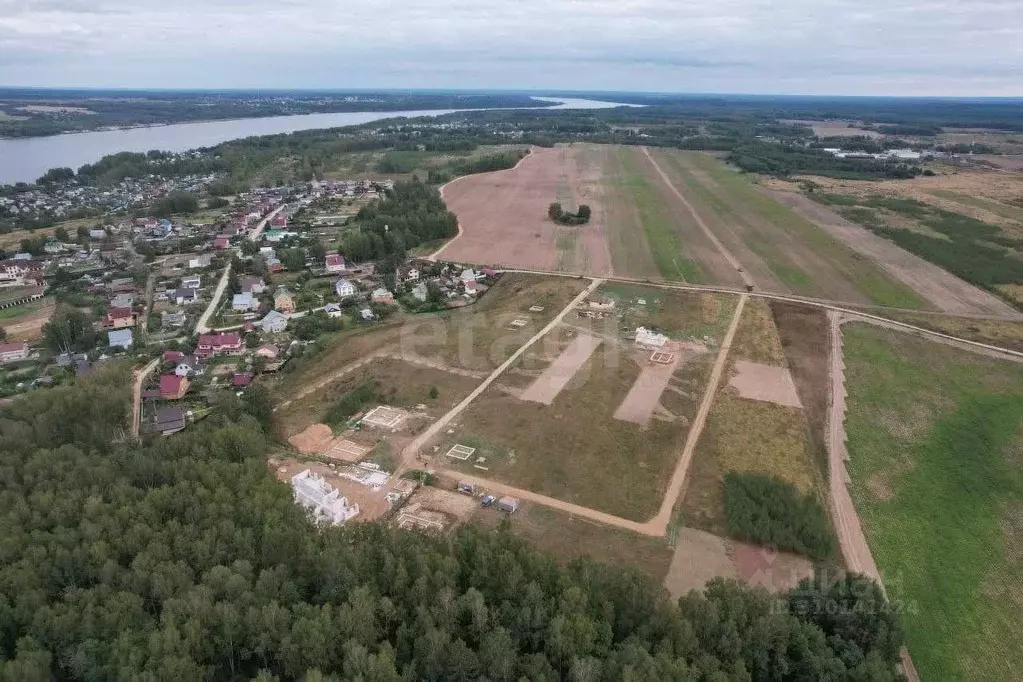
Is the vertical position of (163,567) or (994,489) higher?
(163,567)

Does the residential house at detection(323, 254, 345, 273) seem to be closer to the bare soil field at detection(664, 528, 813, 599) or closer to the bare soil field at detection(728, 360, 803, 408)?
the bare soil field at detection(728, 360, 803, 408)

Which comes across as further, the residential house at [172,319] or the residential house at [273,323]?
the residential house at [172,319]

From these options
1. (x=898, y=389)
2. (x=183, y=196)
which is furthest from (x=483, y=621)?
(x=183, y=196)

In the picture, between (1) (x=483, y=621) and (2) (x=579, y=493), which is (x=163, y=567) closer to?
(1) (x=483, y=621)

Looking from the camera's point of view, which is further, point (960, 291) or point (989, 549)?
point (960, 291)

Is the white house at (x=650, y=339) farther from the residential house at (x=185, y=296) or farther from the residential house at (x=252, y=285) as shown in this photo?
the residential house at (x=185, y=296)

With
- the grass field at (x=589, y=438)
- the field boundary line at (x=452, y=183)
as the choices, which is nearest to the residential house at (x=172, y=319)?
the field boundary line at (x=452, y=183)

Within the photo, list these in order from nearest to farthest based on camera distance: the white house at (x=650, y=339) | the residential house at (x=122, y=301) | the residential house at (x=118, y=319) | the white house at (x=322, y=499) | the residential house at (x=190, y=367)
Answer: the white house at (x=322, y=499), the residential house at (x=190, y=367), the white house at (x=650, y=339), the residential house at (x=118, y=319), the residential house at (x=122, y=301)
